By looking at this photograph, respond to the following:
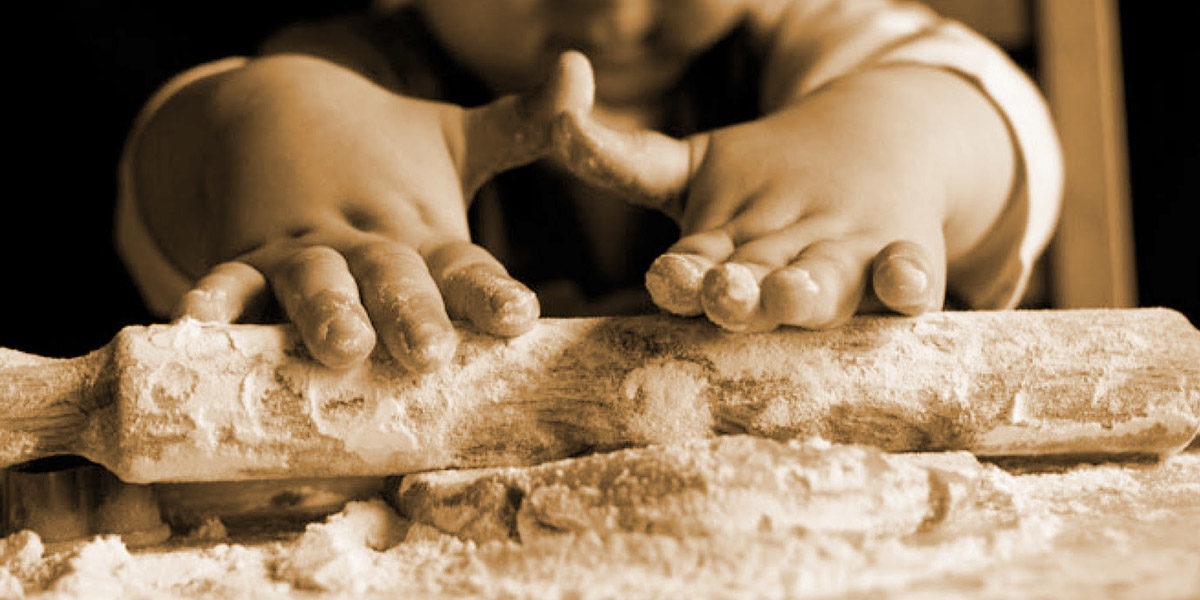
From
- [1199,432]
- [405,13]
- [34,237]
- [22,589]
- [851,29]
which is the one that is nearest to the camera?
[22,589]

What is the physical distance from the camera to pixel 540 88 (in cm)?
58

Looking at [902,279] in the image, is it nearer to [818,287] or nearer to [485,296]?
[818,287]

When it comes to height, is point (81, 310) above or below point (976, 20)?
below

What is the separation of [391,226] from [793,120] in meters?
0.27

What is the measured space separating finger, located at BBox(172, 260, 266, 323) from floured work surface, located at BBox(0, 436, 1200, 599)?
118 millimetres

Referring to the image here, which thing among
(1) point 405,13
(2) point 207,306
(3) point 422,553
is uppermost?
(1) point 405,13

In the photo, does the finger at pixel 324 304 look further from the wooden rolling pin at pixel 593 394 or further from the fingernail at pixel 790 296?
the fingernail at pixel 790 296

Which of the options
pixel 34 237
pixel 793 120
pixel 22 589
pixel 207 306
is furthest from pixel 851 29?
pixel 34 237

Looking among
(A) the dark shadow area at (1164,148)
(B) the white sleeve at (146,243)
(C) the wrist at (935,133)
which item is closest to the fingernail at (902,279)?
(C) the wrist at (935,133)

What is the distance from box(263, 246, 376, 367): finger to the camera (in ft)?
1.49

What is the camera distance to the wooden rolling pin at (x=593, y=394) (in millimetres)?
466

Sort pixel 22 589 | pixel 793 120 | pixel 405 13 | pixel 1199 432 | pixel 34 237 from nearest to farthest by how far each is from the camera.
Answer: pixel 22 589
pixel 1199 432
pixel 793 120
pixel 405 13
pixel 34 237

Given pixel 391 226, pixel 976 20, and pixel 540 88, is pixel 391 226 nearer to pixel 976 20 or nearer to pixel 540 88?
pixel 540 88

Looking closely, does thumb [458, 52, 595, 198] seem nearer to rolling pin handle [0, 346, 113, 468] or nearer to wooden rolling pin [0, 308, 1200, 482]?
wooden rolling pin [0, 308, 1200, 482]
